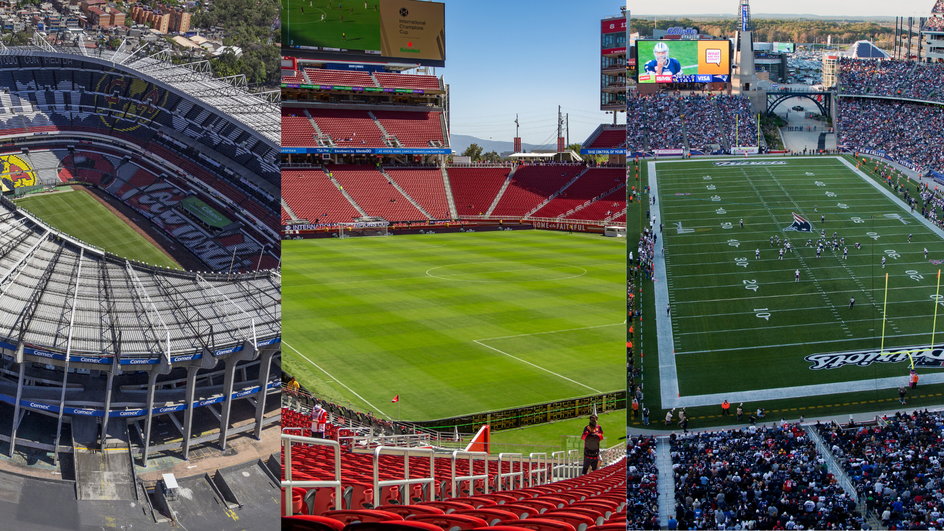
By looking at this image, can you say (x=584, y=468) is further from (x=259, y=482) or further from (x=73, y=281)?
(x=73, y=281)

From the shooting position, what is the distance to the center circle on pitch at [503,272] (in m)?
32.0

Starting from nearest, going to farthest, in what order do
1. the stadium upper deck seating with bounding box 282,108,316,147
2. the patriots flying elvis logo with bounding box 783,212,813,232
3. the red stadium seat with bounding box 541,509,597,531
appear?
the red stadium seat with bounding box 541,509,597,531
the patriots flying elvis logo with bounding box 783,212,813,232
the stadium upper deck seating with bounding box 282,108,316,147

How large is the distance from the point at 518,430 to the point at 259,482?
11.7m

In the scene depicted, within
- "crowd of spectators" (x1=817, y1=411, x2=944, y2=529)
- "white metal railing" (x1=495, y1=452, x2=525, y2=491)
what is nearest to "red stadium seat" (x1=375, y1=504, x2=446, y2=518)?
"white metal railing" (x1=495, y1=452, x2=525, y2=491)

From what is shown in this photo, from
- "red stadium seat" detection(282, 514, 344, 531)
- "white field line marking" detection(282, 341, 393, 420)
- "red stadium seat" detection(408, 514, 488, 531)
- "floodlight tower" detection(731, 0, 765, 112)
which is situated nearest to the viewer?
"red stadium seat" detection(282, 514, 344, 531)

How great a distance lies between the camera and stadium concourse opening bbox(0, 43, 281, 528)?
4.37 meters

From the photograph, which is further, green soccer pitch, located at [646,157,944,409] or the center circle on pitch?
the center circle on pitch

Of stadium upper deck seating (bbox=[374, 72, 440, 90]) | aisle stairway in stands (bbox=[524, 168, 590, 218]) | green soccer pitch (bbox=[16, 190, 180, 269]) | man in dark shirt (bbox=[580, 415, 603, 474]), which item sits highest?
stadium upper deck seating (bbox=[374, 72, 440, 90])

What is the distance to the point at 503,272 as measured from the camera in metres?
33.3

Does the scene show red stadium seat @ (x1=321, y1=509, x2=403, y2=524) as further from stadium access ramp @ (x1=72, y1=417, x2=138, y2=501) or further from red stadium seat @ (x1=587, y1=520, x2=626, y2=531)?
stadium access ramp @ (x1=72, y1=417, x2=138, y2=501)

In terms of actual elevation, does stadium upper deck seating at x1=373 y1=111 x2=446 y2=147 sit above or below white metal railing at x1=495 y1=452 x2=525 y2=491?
above

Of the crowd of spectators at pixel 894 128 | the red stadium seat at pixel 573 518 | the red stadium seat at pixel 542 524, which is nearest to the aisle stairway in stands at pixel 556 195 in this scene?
the crowd of spectators at pixel 894 128

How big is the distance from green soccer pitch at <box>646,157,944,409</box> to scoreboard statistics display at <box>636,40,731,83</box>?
1335cm

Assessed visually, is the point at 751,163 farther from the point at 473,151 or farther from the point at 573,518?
the point at 573,518
